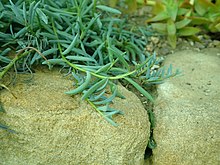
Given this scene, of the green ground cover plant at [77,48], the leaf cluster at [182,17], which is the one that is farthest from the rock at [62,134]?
the leaf cluster at [182,17]

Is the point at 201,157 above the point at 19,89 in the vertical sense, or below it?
below

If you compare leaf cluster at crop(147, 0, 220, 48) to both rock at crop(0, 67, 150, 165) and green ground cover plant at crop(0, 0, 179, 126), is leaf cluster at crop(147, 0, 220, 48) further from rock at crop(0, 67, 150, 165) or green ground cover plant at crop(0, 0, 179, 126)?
rock at crop(0, 67, 150, 165)

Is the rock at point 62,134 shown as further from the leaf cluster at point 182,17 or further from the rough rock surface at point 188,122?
the leaf cluster at point 182,17

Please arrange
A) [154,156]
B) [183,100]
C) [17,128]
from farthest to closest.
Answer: [183,100]
[154,156]
[17,128]

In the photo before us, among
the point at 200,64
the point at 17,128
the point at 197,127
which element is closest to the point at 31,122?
the point at 17,128

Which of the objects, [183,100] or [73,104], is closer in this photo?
[73,104]

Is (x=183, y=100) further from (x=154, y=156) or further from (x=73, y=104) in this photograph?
(x=73, y=104)
